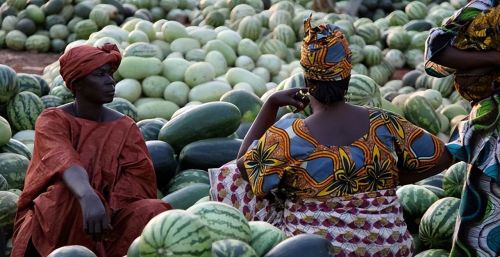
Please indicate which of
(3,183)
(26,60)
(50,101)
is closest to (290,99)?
(3,183)

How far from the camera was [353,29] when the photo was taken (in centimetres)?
1096

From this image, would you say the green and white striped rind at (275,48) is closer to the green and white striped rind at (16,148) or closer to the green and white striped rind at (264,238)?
the green and white striped rind at (16,148)

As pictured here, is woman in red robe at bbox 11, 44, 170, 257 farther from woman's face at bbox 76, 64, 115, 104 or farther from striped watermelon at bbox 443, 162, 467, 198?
striped watermelon at bbox 443, 162, 467, 198

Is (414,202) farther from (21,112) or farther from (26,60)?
(26,60)

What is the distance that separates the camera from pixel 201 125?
18.4 feet

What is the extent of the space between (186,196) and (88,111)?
0.75 m

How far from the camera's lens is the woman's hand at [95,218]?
4.05m

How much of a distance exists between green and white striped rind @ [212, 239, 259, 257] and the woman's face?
1559 millimetres

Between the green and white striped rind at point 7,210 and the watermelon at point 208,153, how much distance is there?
1.11 metres

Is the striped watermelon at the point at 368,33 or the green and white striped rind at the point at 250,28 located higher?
the green and white striped rind at the point at 250,28

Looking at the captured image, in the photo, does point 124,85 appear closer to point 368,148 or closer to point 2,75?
point 2,75

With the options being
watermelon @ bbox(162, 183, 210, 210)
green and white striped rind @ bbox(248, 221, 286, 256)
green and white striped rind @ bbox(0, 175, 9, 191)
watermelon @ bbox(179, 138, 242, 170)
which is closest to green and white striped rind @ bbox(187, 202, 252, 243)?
green and white striped rind @ bbox(248, 221, 286, 256)

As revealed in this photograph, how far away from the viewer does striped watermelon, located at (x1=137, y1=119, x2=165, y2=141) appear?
19.3ft

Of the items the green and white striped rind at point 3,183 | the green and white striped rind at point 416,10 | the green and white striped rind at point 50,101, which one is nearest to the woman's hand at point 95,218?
the green and white striped rind at point 3,183
